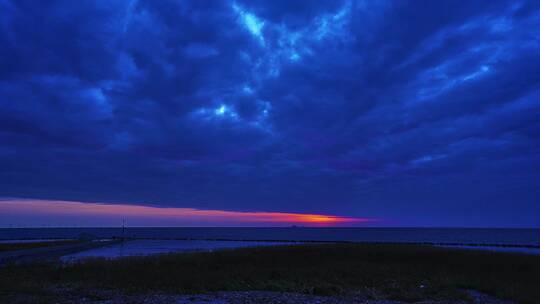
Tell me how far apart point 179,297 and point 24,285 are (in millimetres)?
11119

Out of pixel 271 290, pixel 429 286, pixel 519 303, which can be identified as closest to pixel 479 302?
pixel 519 303

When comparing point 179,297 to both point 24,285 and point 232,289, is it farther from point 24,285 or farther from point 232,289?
point 24,285

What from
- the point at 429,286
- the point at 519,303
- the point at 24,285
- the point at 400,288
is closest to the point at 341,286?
the point at 400,288

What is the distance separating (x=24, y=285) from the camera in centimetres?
2312

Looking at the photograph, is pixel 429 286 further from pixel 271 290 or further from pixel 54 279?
pixel 54 279

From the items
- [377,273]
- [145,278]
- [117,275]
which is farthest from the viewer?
[377,273]

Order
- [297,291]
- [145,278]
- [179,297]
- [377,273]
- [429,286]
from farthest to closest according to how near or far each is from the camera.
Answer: [377,273] < [145,278] < [429,286] < [297,291] < [179,297]

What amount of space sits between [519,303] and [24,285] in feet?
95.5

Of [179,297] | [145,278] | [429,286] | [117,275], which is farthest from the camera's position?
[117,275]

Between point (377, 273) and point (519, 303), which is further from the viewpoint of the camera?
point (377, 273)

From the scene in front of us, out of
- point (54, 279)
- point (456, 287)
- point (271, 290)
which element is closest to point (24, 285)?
point (54, 279)

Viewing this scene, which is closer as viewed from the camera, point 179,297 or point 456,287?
point 179,297

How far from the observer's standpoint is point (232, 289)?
23.0 meters

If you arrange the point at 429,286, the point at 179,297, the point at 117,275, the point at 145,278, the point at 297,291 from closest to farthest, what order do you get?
the point at 179,297, the point at 297,291, the point at 429,286, the point at 145,278, the point at 117,275
